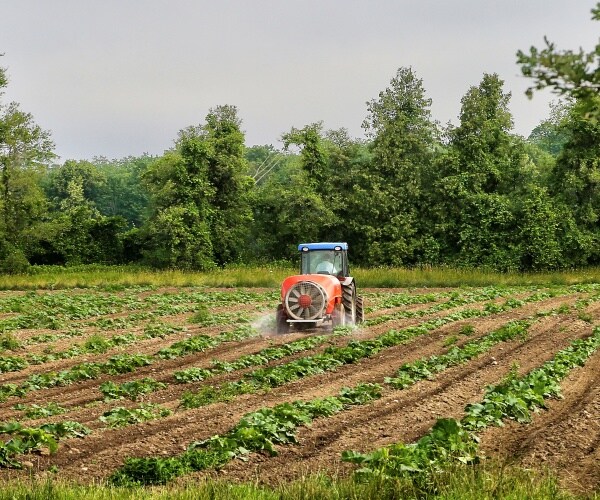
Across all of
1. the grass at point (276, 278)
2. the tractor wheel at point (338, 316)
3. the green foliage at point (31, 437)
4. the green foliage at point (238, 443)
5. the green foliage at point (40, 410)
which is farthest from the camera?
the grass at point (276, 278)

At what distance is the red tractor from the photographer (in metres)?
18.7

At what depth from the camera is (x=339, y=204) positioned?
1941 inches

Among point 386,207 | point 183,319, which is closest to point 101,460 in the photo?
point 183,319

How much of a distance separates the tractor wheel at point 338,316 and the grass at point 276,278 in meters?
20.8

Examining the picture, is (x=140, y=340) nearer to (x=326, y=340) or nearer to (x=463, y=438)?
(x=326, y=340)

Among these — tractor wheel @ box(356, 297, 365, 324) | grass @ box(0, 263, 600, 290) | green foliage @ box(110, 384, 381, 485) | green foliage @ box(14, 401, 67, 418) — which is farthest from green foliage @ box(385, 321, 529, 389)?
grass @ box(0, 263, 600, 290)

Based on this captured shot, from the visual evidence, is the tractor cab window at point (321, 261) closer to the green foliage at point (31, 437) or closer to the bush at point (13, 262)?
the green foliage at point (31, 437)

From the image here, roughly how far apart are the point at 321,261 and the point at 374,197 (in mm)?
28311

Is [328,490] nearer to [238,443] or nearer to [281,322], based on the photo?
[238,443]

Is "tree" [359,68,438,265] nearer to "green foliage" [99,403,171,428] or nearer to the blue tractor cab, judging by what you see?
the blue tractor cab

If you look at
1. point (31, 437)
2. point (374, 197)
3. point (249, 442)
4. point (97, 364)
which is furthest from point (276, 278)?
point (249, 442)

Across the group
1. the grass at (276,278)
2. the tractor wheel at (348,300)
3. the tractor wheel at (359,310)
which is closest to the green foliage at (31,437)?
the tractor wheel at (348,300)

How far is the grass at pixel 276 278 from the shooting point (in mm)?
40812

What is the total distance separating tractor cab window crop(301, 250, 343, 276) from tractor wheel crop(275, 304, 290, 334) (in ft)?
4.08
